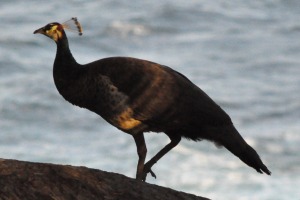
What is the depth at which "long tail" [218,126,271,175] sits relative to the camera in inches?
474

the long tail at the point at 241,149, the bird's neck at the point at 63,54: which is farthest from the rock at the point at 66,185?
the bird's neck at the point at 63,54

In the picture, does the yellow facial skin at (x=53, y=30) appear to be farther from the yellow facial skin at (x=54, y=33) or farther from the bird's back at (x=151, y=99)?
the bird's back at (x=151, y=99)

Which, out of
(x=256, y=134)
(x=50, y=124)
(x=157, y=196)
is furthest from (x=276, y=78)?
(x=157, y=196)

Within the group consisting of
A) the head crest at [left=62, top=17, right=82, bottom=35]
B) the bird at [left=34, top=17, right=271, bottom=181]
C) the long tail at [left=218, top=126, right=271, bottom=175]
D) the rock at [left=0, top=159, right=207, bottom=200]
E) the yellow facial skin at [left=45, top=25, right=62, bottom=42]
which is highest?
the head crest at [left=62, top=17, right=82, bottom=35]

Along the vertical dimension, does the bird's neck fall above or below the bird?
above

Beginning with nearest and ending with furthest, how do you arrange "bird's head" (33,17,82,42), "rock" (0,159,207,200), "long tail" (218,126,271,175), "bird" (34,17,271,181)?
"rock" (0,159,207,200)
"long tail" (218,126,271,175)
"bird" (34,17,271,181)
"bird's head" (33,17,82,42)

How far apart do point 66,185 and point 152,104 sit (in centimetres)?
215

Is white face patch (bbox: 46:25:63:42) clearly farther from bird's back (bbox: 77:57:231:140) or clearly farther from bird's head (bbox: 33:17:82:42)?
bird's back (bbox: 77:57:231:140)

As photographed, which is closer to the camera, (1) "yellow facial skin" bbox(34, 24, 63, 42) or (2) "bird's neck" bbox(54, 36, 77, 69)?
(1) "yellow facial skin" bbox(34, 24, 63, 42)

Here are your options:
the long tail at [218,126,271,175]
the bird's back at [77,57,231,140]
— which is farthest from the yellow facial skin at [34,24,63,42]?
the long tail at [218,126,271,175]

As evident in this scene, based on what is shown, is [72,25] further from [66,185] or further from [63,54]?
[66,185]

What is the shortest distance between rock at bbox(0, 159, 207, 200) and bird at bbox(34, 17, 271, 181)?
1367 millimetres

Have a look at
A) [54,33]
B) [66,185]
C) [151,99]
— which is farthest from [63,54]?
[66,185]

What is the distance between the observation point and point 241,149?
12.0 meters
